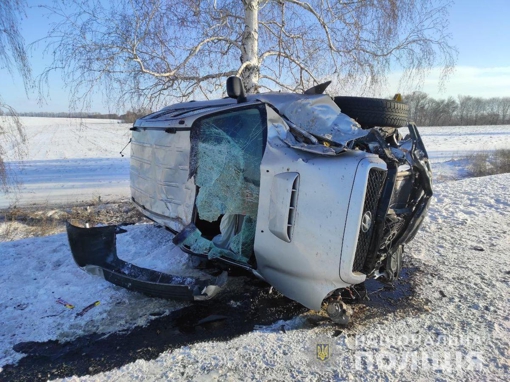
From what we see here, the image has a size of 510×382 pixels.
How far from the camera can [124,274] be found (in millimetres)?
3615

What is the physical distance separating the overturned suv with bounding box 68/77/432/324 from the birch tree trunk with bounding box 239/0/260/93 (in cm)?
320

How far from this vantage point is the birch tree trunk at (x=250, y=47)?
275 inches

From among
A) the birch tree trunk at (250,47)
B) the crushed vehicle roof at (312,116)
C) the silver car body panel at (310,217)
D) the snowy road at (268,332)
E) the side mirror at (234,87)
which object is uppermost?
the birch tree trunk at (250,47)

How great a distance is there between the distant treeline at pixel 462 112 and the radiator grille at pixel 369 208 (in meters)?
41.5

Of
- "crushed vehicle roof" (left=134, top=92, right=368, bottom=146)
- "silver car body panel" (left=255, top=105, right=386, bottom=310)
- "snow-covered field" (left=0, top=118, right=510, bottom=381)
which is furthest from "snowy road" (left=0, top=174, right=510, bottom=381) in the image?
"crushed vehicle roof" (left=134, top=92, right=368, bottom=146)

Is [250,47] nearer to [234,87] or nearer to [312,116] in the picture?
[234,87]

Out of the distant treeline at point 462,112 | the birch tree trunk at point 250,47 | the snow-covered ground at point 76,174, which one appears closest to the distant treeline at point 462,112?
the distant treeline at point 462,112

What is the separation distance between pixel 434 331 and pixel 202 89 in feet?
21.5

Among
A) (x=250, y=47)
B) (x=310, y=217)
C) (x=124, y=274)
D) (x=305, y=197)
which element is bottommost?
(x=124, y=274)

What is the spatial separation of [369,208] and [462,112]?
198 ft

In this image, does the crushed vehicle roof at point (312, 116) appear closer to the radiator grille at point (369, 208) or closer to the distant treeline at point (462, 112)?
the radiator grille at point (369, 208)

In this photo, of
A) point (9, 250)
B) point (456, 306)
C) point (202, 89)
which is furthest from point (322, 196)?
point (202, 89)

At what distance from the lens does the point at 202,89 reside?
786cm

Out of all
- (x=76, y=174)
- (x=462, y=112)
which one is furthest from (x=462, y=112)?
Result: (x=76, y=174)
